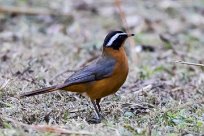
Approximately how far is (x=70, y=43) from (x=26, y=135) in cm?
584

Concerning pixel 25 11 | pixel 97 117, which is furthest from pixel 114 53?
pixel 25 11

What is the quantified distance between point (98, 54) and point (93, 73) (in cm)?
380

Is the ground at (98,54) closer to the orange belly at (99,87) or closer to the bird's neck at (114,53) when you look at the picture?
the orange belly at (99,87)

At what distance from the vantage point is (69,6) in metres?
13.7

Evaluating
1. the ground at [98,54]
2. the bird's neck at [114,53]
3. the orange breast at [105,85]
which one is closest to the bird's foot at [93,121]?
the ground at [98,54]

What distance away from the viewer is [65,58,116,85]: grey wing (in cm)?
670

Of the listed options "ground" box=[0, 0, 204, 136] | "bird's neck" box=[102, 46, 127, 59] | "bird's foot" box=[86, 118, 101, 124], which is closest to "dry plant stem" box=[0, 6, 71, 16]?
"ground" box=[0, 0, 204, 136]

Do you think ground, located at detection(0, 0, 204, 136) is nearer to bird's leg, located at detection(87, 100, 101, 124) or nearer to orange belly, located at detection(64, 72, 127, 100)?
bird's leg, located at detection(87, 100, 101, 124)

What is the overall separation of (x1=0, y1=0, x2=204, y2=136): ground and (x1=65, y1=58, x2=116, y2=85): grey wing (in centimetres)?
34

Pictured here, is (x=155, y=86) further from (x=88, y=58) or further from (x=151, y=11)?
(x=151, y=11)

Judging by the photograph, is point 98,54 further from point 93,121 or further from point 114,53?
point 93,121

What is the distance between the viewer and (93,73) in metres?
6.79

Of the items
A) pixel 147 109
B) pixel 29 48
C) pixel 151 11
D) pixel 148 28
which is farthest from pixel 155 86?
pixel 151 11

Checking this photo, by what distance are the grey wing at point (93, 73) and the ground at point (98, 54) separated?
342 millimetres
